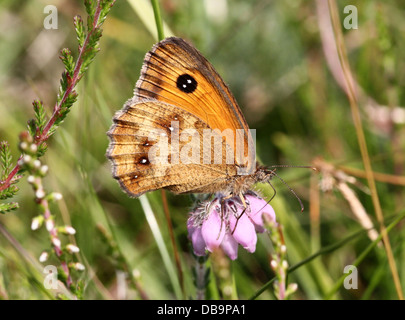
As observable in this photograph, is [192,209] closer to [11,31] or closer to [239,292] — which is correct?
[239,292]

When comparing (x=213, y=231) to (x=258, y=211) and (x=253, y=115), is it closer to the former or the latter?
(x=258, y=211)

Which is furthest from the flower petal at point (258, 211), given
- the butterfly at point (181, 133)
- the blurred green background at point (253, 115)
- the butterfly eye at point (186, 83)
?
the butterfly eye at point (186, 83)

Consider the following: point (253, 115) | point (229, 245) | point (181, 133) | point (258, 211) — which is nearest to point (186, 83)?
point (181, 133)

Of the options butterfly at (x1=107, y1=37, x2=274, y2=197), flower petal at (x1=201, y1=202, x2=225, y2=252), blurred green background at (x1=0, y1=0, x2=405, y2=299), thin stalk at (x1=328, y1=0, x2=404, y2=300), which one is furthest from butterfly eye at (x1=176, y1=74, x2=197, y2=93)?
thin stalk at (x1=328, y1=0, x2=404, y2=300)

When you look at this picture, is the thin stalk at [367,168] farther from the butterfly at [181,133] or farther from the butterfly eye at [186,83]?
the butterfly eye at [186,83]

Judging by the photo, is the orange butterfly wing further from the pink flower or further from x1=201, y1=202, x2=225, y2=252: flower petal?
x1=201, y1=202, x2=225, y2=252: flower petal

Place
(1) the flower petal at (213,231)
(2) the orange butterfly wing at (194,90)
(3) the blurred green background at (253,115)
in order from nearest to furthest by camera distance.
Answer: (1) the flower petal at (213,231) < (2) the orange butterfly wing at (194,90) < (3) the blurred green background at (253,115)
